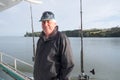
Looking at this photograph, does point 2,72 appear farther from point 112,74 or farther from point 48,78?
point 112,74

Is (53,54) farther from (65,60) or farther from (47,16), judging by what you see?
(47,16)

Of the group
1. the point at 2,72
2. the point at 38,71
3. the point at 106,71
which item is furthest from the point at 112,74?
the point at 38,71

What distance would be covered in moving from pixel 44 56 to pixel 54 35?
211 millimetres

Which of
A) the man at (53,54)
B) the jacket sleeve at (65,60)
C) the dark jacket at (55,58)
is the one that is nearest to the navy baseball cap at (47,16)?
the man at (53,54)

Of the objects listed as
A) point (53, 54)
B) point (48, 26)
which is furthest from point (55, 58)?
point (48, 26)

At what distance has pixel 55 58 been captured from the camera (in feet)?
7.48

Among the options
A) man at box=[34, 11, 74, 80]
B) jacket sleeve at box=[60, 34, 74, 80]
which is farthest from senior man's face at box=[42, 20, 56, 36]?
jacket sleeve at box=[60, 34, 74, 80]

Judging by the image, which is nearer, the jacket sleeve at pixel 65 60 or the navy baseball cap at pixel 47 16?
the jacket sleeve at pixel 65 60

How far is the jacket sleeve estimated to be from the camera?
2207 millimetres

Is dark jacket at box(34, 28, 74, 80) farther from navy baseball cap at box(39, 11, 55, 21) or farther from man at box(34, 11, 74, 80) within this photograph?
navy baseball cap at box(39, 11, 55, 21)

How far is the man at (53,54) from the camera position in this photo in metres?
2.22

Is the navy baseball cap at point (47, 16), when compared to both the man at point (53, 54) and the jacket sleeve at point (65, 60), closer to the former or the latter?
the man at point (53, 54)

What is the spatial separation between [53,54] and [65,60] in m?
0.13

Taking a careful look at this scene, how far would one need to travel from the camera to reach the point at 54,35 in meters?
2.30
